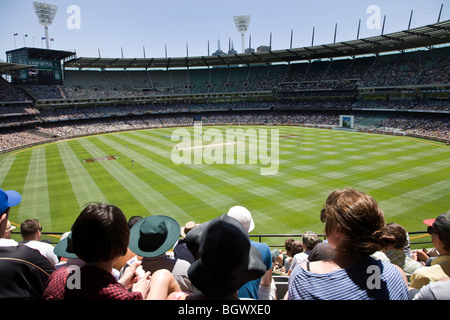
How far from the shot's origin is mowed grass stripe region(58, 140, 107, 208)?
68.8 feet

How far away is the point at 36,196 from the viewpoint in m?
22.1

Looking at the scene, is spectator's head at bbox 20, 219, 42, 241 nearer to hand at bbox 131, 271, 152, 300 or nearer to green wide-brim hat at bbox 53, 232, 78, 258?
green wide-brim hat at bbox 53, 232, 78, 258

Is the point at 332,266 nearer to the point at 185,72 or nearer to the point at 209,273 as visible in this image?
the point at 209,273

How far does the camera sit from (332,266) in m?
2.35

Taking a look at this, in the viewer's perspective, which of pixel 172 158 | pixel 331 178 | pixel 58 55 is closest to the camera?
pixel 331 178

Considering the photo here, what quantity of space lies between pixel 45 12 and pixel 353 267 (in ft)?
291

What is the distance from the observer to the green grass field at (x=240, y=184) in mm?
17780

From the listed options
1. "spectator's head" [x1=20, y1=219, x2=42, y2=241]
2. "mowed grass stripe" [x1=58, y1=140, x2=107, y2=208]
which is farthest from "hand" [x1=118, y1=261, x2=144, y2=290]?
"mowed grass stripe" [x1=58, y1=140, x2=107, y2=208]

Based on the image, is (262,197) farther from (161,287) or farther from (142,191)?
(161,287)

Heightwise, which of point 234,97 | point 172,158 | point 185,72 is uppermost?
point 185,72

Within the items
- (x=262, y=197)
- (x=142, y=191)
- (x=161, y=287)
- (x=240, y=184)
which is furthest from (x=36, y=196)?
(x=161, y=287)
